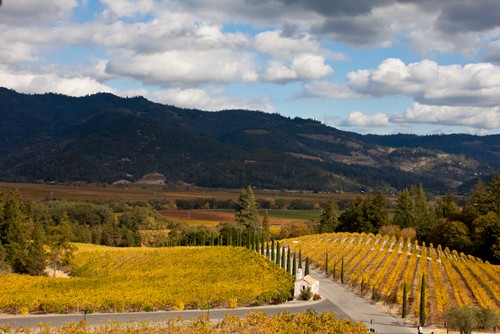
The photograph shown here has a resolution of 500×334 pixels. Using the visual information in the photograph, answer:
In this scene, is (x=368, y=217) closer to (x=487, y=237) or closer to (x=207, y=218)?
(x=487, y=237)

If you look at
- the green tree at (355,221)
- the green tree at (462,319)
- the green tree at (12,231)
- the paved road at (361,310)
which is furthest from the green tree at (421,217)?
the green tree at (12,231)

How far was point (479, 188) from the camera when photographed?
11188cm

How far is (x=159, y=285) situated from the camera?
5594 cm

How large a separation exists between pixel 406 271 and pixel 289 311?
2450 cm

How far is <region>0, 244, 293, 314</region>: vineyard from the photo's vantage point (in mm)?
47469

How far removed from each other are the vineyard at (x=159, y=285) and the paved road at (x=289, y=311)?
1.19m

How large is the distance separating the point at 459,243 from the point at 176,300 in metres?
59.4

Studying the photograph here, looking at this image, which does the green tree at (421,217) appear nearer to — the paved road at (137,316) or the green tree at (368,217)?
the green tree at (368,217)

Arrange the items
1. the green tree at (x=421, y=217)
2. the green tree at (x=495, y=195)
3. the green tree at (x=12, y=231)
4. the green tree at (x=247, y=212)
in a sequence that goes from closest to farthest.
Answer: the green tree at (x=12, y=231) < the green tree at (x=495, y=195) < the green tree at (x=247, y=212) < the green tree at (x=421, y=217)

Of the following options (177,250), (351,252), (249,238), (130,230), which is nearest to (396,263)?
(351,252)

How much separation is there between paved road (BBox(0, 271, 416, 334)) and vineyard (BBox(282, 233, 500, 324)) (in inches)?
121

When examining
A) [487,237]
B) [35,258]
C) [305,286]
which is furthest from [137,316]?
[487,237]

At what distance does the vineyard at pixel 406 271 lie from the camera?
53.5m

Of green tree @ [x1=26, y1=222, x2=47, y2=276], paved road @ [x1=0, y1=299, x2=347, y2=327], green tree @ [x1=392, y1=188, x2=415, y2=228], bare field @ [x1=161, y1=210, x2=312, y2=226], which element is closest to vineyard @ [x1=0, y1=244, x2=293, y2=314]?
paved road @ [x1=0, y1=299, x2=347, y2=327]
